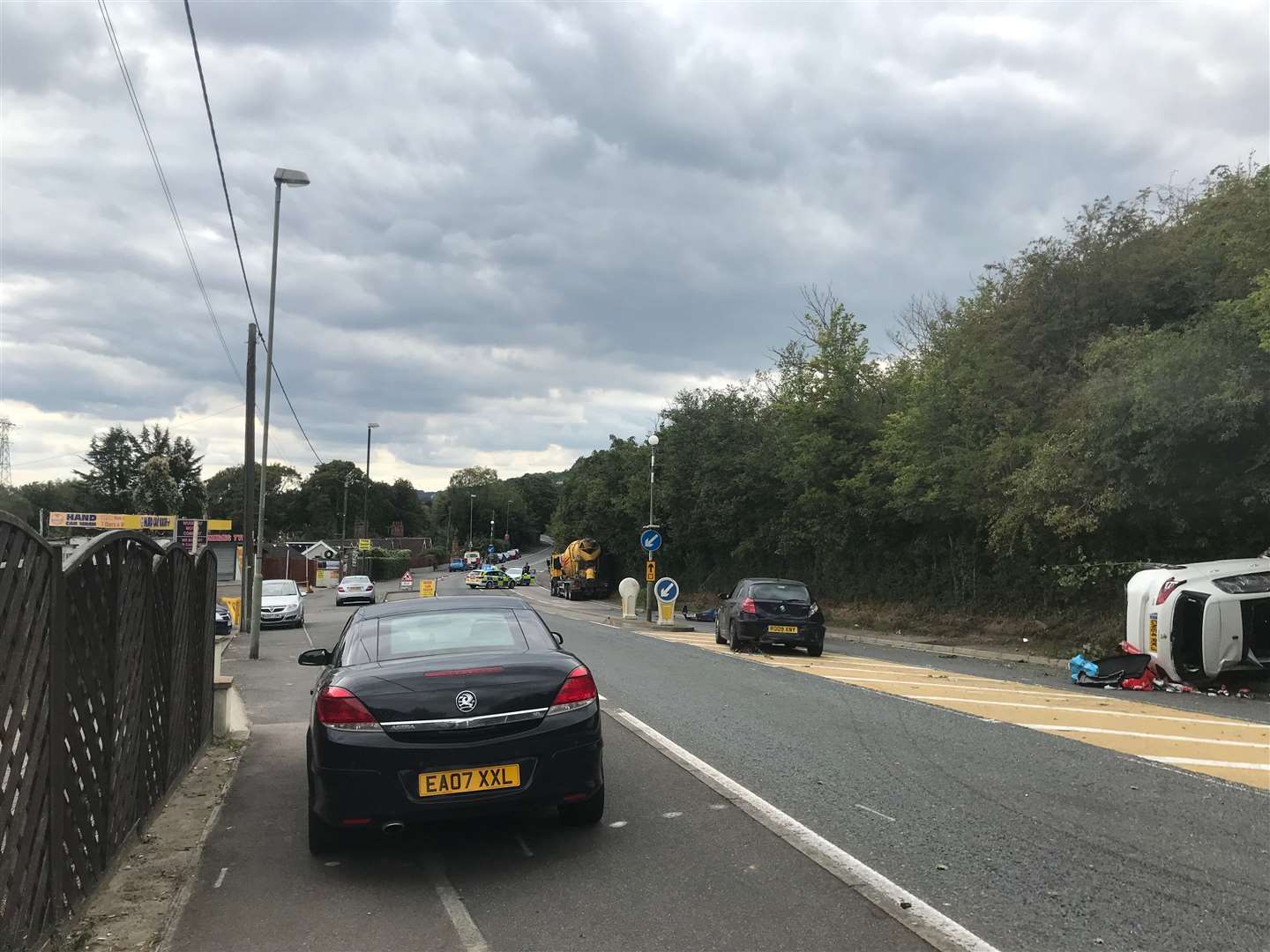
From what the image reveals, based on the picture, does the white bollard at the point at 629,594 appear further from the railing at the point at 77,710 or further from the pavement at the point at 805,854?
the railing at the point at 77,710

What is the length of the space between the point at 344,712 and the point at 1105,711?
912 centimetres

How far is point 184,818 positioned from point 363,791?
221cm

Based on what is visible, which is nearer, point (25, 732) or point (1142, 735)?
point (25, 732)

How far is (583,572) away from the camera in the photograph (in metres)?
53.4

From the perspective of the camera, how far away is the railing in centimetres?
354

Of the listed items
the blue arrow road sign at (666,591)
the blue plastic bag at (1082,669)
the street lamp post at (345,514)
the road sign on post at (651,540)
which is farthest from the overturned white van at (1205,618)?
the street lamp post at (345,514)

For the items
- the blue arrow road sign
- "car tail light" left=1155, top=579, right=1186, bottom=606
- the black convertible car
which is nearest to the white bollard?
the blue arrow road sign

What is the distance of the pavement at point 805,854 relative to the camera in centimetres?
427

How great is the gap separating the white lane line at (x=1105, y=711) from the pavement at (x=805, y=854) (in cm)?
52

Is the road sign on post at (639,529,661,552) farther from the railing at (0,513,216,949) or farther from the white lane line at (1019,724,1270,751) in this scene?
the railing at (0,513,216,949)

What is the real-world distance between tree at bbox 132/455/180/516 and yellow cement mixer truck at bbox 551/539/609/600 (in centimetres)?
3650

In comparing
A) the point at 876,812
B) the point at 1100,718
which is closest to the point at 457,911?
the point at 876,812

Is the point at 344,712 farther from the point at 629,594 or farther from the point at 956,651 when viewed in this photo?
the point at 629,594

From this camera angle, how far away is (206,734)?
873cm
